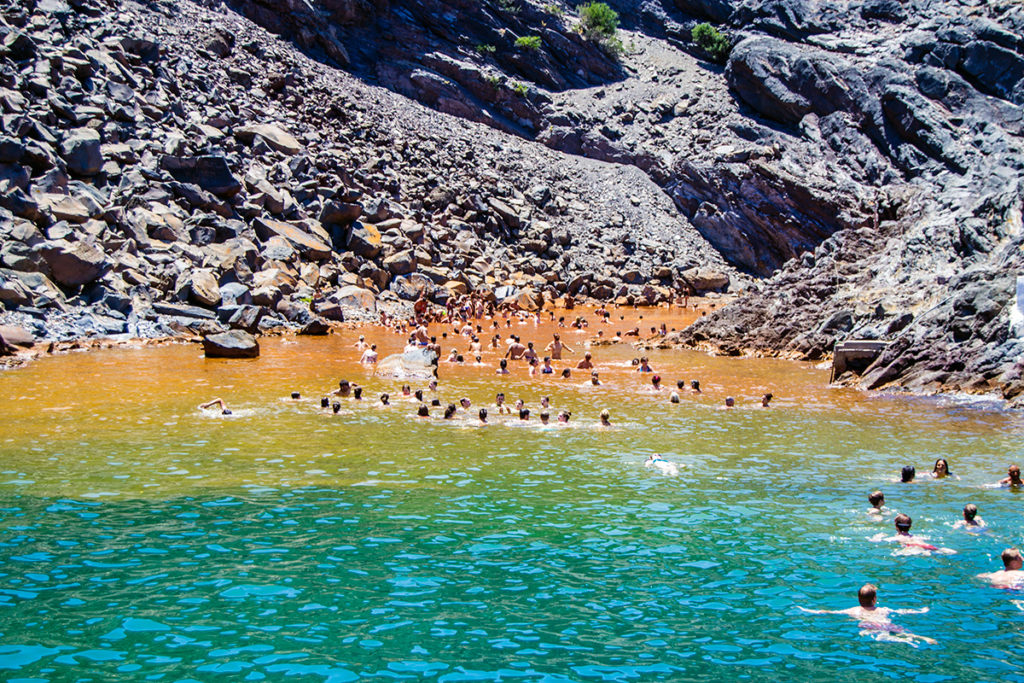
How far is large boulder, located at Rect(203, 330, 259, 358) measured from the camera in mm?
30341

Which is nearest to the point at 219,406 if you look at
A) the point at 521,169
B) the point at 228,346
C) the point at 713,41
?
the point at 228,346

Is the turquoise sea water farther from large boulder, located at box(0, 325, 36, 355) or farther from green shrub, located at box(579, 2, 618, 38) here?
green shrub, located at box(579, 2, 618, 38)

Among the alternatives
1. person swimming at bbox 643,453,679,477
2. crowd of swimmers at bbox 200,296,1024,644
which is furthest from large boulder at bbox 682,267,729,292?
person swimming at bbox 643,453,679,477

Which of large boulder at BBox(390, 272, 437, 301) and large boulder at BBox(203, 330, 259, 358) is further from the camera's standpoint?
large boulder at BBox(390, 272, 437, 301)

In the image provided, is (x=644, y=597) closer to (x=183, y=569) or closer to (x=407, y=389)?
(x=183, y=569)

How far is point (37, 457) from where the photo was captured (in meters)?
16.0

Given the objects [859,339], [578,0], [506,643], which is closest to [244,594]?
[506,643]

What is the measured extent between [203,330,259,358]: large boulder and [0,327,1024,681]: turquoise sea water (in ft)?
29.7

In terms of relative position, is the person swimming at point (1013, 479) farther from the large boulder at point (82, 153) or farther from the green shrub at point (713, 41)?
the green shrub at point (713, 41)

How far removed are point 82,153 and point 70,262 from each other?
902 centimetres

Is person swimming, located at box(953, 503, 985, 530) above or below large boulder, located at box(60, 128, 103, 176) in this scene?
below

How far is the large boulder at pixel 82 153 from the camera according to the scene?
128 feet

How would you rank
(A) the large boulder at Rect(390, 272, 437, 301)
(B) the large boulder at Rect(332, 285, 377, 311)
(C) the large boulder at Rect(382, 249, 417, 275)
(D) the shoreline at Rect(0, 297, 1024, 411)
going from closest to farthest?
(D) the shoreline at Rect(0, 297, 1024, 411)
(B) the large boulder at Rect(332, 285, 377, 311)
(A) the large boulder at Rect(390, 272, 437, 301)
(C) the large boulder at Rect(382, 249, 417, 275)

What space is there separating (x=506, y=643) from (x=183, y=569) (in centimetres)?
461
